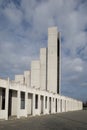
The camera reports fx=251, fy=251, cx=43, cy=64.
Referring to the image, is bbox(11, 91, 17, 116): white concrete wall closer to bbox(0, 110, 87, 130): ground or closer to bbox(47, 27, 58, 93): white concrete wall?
bbox(0, 110, 87, 130): ground

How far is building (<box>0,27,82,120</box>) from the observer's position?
39069mm

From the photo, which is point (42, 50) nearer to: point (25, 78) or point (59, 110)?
point (25, 78)

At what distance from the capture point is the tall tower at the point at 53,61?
293 feet

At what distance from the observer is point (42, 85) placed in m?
96.1

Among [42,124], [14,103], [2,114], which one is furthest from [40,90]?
[42,124]

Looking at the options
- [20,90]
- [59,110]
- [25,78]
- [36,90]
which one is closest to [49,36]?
[25,78]

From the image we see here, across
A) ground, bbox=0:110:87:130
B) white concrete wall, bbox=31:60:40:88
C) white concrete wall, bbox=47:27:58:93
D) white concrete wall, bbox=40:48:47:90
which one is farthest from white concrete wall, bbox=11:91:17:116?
white concrete wall, bbox=31:60:40:88

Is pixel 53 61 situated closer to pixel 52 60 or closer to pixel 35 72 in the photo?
pixel 52 60

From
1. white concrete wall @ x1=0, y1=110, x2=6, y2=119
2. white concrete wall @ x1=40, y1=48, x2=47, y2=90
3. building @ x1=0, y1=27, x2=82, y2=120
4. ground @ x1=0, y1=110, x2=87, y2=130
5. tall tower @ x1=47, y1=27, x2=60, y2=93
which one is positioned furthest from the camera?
white concrete wall @ x1=40, y1=48, x2=47, y2=90

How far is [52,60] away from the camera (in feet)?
300

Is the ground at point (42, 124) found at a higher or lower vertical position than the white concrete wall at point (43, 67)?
lower

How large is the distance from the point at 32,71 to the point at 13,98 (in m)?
62.0

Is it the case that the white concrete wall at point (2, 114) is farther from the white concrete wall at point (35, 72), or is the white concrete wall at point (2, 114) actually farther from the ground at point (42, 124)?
the white concrete wall at point (35, 72)

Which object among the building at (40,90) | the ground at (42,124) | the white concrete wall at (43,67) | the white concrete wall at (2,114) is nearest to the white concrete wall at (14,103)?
the building at (40,90)
